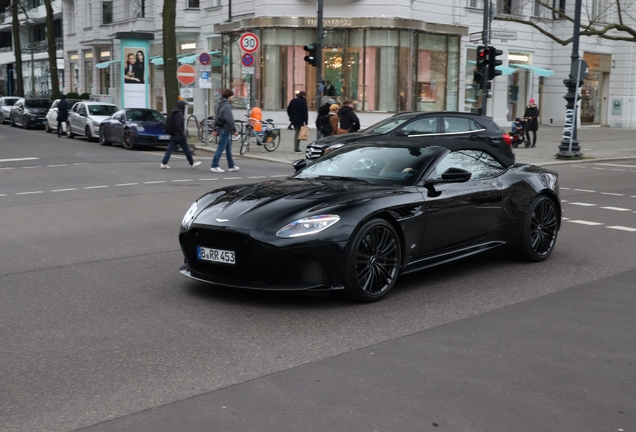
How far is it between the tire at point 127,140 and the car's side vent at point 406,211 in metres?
20.6

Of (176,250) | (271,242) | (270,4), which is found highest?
(270,4)

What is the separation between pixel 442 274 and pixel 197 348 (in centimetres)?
337

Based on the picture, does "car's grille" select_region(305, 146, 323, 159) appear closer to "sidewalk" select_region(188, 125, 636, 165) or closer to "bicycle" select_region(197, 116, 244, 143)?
"sidewalk" select_region(188, 125, 636, 165)

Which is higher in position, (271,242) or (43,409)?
(271,242)

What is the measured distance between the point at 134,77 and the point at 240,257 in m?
39.1

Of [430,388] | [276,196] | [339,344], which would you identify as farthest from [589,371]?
[276,196]

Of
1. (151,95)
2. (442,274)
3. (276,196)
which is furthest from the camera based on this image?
(151,95)

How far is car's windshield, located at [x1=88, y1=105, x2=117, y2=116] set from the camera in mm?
31834

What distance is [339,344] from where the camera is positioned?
233 inches

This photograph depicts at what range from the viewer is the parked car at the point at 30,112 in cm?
4078

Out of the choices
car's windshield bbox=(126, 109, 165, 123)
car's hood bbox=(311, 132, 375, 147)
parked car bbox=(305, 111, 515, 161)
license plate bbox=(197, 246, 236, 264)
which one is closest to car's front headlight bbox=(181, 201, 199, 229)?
license plate bbox=(197, 246, 236, 264)

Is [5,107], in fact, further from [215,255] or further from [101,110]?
[215,255]

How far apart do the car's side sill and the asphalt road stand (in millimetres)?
230

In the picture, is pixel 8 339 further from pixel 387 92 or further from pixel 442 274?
pixel 387 92
